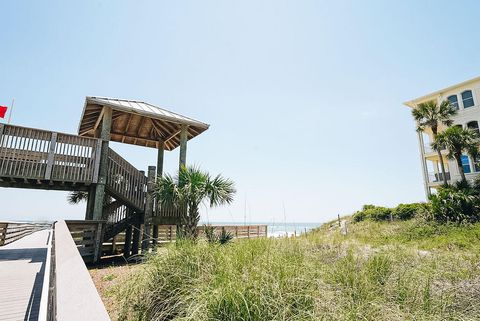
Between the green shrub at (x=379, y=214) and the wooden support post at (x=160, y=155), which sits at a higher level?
the wooden support post at (x=160, y=155)

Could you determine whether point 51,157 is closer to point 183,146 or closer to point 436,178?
point 183,146

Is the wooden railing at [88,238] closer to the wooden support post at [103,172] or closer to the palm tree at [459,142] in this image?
the wooden support post at [103,172]

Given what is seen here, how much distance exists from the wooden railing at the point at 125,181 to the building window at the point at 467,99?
25.2 m

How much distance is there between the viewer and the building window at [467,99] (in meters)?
20.6

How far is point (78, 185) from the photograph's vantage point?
8.08 metres

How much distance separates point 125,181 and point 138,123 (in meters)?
3.30

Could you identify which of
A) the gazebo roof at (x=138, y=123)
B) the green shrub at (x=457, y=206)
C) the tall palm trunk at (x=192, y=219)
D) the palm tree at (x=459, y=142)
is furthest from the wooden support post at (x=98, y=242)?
the palm tree at (x=459, y=142)

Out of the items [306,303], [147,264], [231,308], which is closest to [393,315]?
[306,303]

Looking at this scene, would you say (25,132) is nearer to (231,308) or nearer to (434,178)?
(231,308)

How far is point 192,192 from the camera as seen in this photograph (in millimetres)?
7918

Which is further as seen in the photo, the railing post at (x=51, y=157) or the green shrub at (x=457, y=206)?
the green shrub at (x=457, y=206)

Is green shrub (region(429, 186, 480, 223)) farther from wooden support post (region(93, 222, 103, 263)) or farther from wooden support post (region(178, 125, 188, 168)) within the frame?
wooden support post (region(93, 222, 103, 263))

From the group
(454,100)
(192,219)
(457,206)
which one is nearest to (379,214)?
(457,206)

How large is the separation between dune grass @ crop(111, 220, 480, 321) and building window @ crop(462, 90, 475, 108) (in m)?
22.9
